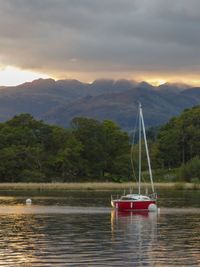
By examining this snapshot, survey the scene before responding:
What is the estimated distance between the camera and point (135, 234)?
6303 centimetres

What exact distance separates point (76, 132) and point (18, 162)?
26.0 m

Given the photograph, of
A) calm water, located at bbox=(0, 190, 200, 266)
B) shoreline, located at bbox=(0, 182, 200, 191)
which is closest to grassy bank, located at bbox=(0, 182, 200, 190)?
shoreline, located at bbox=(0, 182, 200, 191)

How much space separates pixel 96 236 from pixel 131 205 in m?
36.8

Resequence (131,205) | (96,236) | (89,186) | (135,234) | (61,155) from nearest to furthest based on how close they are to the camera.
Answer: (96,236) < (135,234) < (131,205) < (89,186) < (61,155)

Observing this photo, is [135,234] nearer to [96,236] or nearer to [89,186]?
[96,236]

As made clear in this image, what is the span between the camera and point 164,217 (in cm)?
8412

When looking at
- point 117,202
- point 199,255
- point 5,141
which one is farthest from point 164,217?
point 5,141

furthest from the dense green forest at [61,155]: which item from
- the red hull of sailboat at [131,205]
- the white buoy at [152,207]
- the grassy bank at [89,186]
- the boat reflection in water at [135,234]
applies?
the boat reflection in water at [135,234]

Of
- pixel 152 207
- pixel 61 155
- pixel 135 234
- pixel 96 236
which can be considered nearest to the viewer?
pixel 96 236

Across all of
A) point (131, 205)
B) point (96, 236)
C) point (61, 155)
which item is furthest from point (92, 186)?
point (96, 236)

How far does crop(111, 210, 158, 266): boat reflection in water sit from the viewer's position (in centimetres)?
4736

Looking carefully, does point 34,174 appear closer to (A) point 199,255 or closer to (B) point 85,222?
(B) point 85,222

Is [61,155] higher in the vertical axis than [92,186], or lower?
higher

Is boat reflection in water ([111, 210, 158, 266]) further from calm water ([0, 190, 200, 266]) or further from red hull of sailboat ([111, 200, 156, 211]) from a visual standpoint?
red hull of sailboat ([111, 200, 156, 211])
